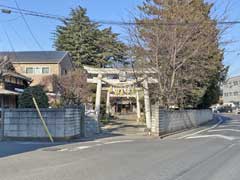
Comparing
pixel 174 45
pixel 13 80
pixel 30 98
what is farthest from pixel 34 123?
pixel 13 80

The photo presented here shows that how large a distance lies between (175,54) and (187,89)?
5.07 meters

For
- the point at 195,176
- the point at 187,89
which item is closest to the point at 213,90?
the point at 187,89

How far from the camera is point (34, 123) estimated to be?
20844mm

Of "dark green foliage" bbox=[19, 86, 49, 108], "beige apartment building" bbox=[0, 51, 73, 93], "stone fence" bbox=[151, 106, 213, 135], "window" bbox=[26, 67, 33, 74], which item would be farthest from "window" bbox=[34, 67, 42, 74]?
"dark green foliage" bbox=[19, 86, 49, 108]

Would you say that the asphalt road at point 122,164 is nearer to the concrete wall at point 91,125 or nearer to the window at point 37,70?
the concrete wall at point 91,125

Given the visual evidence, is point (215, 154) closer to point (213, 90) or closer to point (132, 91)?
point (132, 91)

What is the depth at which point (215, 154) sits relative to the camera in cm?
1454

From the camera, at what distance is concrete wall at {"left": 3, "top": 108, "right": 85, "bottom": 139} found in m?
20.8

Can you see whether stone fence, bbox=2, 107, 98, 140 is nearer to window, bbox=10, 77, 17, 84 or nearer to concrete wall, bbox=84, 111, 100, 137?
concrete wall, bbox=84, 111, 100, 137

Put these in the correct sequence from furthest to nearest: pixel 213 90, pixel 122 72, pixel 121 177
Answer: pixel 213 90 < pixel 122 72 < pixel 121 177

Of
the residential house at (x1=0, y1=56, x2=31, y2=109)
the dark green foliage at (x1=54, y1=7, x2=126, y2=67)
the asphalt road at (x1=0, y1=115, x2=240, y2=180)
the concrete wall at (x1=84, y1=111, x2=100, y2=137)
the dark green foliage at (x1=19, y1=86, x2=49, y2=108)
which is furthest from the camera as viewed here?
the dark green foliage at (x1=54, y1=7, x2=126, y2=67)

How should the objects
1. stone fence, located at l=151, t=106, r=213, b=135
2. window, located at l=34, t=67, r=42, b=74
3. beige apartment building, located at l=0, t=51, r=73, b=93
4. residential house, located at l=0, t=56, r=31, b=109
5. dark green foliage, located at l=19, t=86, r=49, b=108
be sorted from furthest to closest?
window, located at l=34, t=67, r=42, b=74 → beige apartment building, located at l=0, t=51, r=73, b=93 → residential house, located at l=0, t=56, r=31, b=109 → stone fence, located at l=151, t=106, r=213, b=135 → dark green foliage, located at l=19, t=86, r=49, b=108

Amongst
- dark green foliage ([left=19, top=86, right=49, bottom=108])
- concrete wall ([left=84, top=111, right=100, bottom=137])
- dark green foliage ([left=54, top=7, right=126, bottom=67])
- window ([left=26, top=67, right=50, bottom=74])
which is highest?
dark green foliage ([left=54, top=7, right=126, bottom=67])

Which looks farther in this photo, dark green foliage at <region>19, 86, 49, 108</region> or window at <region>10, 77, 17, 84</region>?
window at <region>10, 77, 17, 84</region>
